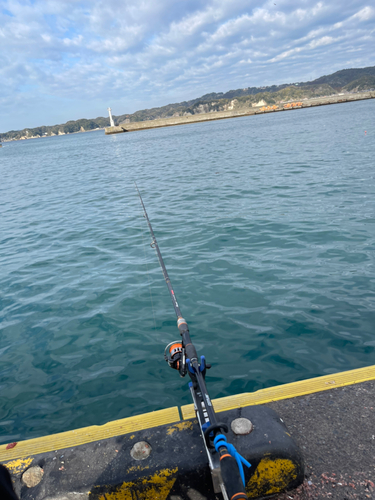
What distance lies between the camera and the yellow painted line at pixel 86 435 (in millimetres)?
2650

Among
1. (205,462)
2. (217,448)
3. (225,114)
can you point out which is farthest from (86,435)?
(225,114)

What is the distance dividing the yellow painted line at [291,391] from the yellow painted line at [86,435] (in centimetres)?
22

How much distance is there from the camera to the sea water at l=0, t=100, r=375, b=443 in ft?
13.2

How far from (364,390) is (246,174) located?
13.3 m

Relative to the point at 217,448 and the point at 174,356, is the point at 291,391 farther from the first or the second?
the point at 217,448

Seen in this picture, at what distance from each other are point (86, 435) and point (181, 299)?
3.18 meters

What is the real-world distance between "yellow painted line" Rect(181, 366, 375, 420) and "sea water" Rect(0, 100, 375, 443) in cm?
92

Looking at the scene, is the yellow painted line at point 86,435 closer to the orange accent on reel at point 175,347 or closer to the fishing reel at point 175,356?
the fishing reel at point 175,356

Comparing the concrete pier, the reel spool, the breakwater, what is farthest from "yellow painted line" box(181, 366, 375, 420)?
the breakwater

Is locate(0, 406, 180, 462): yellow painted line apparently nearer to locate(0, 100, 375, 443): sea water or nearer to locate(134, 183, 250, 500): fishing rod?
locate(134, 183, 250, 500): fishing rod

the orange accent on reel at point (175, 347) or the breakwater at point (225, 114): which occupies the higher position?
the orange accent on reel at point (175, 347)

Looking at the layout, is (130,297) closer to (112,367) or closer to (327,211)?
(112,367)

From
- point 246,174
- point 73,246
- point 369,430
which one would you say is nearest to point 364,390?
point 369,430

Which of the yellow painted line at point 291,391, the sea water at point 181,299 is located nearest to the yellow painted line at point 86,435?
the yellow painted line at point 291,391
